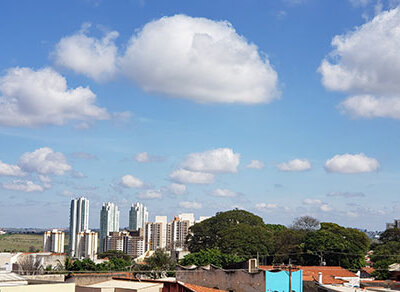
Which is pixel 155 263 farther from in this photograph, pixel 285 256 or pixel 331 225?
pixel 331 225

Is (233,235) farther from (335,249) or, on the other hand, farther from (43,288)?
(43,288)

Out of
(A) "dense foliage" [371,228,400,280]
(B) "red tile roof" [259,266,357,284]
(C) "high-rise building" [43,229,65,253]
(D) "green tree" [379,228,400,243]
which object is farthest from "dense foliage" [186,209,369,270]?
(C) "high-rise building" [43,229,65,253]

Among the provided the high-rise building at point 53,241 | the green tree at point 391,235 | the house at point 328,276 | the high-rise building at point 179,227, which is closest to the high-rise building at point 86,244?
the high-rise building at point 53,241

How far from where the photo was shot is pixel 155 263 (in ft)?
231

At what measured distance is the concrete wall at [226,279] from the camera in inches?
1362

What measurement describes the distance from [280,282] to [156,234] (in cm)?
15401

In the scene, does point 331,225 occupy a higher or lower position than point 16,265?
higher

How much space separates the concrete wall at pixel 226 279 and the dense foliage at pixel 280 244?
84.9ft

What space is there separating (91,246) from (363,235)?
12671 centimetres

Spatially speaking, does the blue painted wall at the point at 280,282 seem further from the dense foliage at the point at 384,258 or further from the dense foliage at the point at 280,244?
the dense foliage at the point at 280,244

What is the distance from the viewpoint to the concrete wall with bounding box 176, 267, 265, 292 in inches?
1362

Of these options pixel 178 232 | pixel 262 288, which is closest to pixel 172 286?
pixel 262 288

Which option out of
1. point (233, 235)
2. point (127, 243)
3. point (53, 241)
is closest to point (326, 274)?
point (233, 235)

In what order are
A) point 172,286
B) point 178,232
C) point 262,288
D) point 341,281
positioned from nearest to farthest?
point 172,286, point 262,288, point 341,281, point 178,232
